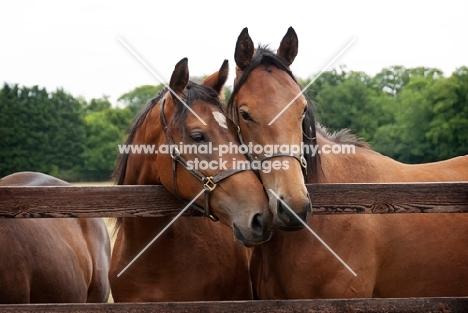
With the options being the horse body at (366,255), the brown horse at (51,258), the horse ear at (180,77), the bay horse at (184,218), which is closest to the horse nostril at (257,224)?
the bay horse at (184,218)

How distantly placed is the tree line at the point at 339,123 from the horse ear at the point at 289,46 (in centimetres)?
2166

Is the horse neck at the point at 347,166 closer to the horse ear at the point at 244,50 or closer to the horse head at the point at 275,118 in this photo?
the horse head at the point at 275,118

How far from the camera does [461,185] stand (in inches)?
151

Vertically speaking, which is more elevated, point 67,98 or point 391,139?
point 67,98

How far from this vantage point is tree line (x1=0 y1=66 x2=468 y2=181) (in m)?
28.9

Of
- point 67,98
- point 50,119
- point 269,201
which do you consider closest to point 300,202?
point 269,201

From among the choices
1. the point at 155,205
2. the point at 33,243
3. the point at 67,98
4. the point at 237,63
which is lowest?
the point at 33,243

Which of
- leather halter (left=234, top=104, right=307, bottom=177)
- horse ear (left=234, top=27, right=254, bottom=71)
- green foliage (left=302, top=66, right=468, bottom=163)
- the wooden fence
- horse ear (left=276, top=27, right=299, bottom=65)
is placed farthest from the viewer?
green foliage (left=302, top=66, right=468, bottom=163)

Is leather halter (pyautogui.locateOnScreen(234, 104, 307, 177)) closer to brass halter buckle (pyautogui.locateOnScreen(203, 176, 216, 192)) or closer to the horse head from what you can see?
the horse head

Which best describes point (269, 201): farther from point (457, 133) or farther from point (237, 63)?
point (457, 133)

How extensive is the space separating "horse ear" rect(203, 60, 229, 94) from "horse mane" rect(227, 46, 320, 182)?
10.6 inches

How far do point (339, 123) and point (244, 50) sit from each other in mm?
24363

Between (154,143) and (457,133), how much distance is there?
92.9 feet

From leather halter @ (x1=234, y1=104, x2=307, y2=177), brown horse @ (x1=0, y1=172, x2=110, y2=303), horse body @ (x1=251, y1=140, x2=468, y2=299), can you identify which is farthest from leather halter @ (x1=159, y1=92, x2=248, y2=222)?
brown horse @ (x1=0, y1=172, x2=110, y2=303)
